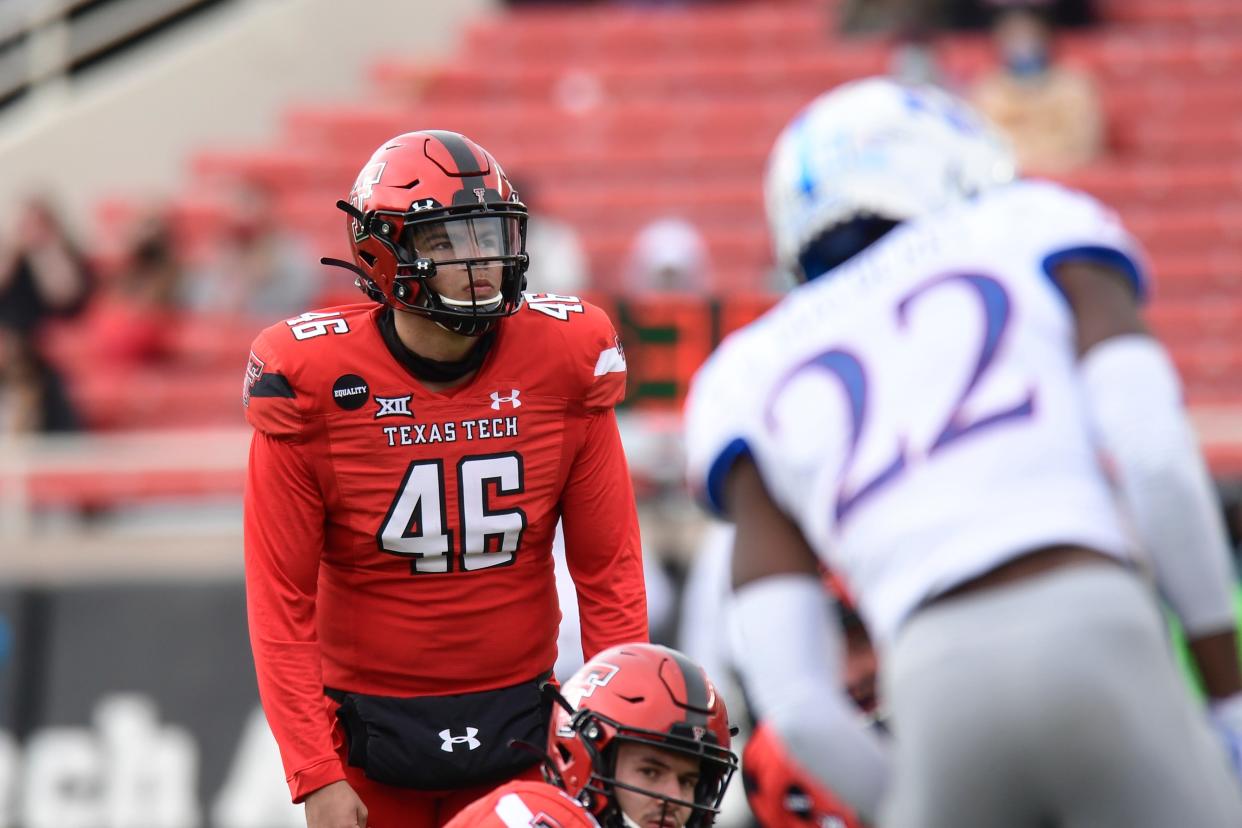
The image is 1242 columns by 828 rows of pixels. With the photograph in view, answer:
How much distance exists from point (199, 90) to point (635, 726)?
10514 millimetres

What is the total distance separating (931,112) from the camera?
10.1 feet

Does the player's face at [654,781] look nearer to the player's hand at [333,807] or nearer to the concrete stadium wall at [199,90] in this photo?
the player's hand at [333,807]

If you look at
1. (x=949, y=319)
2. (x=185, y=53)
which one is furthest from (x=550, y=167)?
(x=949, y=319)

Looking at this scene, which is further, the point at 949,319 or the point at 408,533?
the point at 408,533

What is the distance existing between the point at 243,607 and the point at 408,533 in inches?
179

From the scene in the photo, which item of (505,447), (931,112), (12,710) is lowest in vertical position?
(12,710)

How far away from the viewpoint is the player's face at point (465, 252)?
3.58 m

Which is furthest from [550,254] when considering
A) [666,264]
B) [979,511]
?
[979,511]

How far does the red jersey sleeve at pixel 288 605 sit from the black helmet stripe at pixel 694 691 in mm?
629

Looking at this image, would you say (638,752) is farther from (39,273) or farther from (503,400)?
(39,273)

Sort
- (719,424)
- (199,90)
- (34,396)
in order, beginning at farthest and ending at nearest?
(199,90), (34,396), (719,424)

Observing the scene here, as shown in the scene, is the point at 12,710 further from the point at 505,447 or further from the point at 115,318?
the point at 505,447

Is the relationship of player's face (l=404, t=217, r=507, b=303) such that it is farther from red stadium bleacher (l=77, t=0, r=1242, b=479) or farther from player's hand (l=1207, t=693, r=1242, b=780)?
red stadium bleacher (l=77, t=0, r=1242, b=479)

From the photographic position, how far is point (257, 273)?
10094 millimetres
